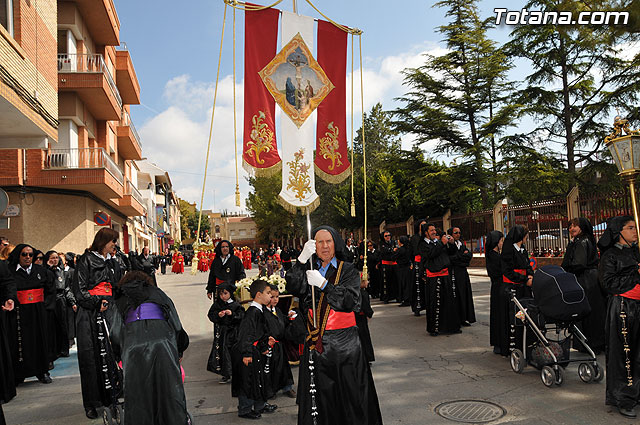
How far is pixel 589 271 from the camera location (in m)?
7.46

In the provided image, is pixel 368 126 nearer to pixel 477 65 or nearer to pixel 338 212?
pixel 338 212

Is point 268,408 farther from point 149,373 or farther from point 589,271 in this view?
point 589,271

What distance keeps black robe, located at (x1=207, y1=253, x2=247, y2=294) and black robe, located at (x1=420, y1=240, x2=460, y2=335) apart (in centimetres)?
345

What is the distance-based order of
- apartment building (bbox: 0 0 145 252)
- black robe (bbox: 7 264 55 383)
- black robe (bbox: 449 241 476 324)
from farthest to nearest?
apartment building (bbox: 0 0 145 252) < black robe (bbox: 449 241 476 324) < black robe (bbox: 7 264 55 383)

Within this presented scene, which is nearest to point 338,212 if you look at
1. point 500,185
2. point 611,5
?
point 500,185

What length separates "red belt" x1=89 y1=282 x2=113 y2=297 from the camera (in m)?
5.51

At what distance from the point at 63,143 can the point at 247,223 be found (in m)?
92.0

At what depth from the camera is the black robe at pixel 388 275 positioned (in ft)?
45.5

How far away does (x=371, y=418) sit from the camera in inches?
155

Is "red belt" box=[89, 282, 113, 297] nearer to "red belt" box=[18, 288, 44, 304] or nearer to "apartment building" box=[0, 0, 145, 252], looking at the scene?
"red belt" box=[18, 288, 44, 304]

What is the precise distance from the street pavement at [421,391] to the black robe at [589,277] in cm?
107

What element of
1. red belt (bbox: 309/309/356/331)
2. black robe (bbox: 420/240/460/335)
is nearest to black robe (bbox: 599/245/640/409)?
red belt (bbox: 309/309/356/331)

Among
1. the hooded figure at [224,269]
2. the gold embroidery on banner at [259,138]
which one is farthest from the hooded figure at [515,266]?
the hooded figure at [224,269]

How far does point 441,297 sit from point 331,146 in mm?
3507
